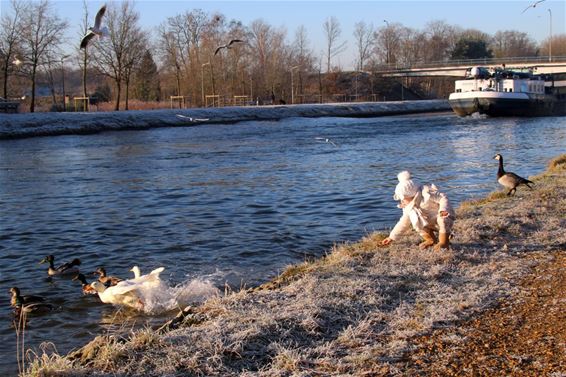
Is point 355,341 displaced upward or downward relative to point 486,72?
downward

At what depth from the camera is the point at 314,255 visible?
1064cm

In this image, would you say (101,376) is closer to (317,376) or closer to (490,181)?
(317,376)

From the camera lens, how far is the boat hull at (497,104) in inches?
2416

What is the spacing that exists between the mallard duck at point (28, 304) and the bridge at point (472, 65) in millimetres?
91462

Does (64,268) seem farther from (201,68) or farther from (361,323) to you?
(201,68)

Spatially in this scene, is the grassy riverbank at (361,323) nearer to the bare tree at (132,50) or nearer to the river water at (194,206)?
the river water at (194,206)

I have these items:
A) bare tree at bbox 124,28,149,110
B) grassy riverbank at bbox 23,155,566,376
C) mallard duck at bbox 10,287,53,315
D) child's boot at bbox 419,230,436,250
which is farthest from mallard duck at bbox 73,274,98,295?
bare tree at bbox 124,28,149,110

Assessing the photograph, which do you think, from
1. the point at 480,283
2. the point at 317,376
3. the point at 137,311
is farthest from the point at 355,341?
the point at 137,311

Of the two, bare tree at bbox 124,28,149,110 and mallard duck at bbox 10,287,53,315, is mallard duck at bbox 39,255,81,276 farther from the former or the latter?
bare tree at bbox 124,28,149,110

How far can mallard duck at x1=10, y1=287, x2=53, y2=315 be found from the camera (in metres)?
7.94

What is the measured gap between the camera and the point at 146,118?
57281mm

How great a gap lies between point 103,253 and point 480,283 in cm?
669

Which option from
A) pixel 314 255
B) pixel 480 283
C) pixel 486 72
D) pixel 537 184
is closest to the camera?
pixel 480 283

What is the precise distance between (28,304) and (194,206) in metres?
8.12
